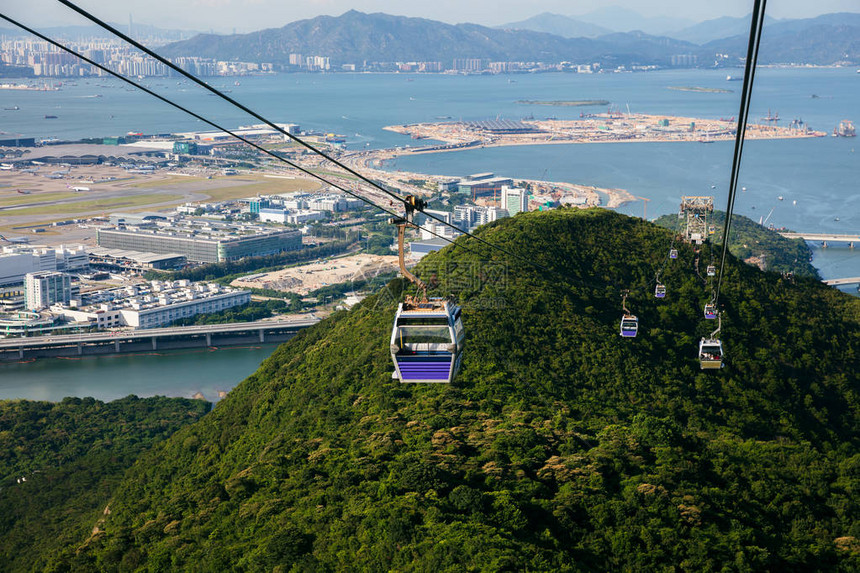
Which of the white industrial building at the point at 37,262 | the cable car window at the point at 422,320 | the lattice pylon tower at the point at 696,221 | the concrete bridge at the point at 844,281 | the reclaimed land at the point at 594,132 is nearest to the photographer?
the cable car window at the point at 422,320

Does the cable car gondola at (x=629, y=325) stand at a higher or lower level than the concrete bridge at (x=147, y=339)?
higher

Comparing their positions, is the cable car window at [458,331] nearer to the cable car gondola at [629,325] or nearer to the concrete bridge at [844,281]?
the cable car gondola at [629,325]

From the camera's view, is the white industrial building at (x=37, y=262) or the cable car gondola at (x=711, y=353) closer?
the cable car gondola at (x=711, y=353)

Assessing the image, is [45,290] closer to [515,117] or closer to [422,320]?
[422,320]

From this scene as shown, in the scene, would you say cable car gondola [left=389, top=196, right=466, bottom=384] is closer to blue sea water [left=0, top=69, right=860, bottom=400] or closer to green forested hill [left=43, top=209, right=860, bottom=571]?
green forested hill [left=43, top=209, right=860, bottom=571]

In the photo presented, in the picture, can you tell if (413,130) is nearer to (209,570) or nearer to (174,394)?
(174,394)


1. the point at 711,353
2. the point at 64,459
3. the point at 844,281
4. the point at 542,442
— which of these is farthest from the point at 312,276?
the point at 711,353

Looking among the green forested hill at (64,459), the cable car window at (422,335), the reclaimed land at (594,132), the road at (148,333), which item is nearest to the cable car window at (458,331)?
the cable car window at (422,335)
